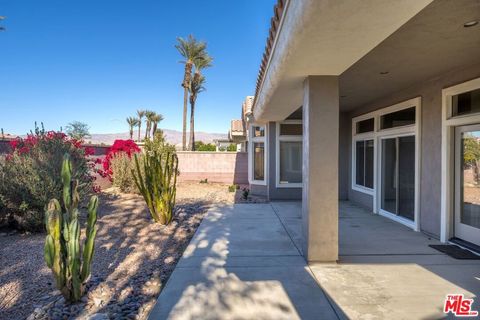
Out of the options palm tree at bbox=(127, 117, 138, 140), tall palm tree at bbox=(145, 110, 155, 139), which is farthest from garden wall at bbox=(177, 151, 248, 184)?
palm tree at bbox=(127, 117, 138, 140)

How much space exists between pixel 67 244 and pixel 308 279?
282 centimetres

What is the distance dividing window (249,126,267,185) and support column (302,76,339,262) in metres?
6.37

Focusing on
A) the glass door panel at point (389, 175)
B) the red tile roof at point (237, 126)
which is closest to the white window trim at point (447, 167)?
the glass door panel at point (389, 175)

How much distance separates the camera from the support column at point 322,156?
168 inches

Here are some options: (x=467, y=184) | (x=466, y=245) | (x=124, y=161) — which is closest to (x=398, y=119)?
(x=467, y=184)

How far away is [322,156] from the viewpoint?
4.29 meters

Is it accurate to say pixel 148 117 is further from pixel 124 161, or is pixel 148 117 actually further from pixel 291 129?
pixel 291 129

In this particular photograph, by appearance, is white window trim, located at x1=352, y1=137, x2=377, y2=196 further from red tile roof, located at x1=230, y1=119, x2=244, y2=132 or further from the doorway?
red tile roof, located at x1=230, y1=119, x2=244, y2=132

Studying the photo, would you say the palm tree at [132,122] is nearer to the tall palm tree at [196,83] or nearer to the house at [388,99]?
the tall palm tree at [196,83]

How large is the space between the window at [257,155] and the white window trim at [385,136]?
121 inches

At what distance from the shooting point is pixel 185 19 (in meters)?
13.7

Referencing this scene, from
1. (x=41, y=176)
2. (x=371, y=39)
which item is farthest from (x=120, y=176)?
(x=371, y=39)

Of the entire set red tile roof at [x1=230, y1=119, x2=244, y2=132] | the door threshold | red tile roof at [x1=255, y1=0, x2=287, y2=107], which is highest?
red tile roof at [x1=230, y1=119, x2=244, y2=132]

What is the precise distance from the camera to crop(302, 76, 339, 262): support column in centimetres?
427
